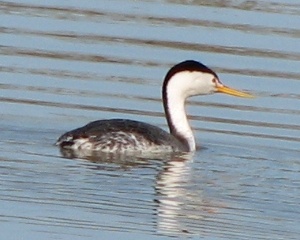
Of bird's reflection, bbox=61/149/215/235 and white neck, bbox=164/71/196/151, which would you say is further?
white neck, bbox=164/71/196/151

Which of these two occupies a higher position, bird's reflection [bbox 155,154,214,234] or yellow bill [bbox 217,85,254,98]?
yellow bill [bbox 217,85,254,98]

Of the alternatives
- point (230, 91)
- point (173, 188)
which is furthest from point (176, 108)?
point (173, 188)

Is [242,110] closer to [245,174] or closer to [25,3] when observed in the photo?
[245,174]

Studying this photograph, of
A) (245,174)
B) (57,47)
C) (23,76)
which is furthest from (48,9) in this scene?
(245,174)

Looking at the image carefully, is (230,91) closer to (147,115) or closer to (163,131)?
(147,115)

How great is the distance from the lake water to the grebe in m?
0.22

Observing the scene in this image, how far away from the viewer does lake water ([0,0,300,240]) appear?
12.3 m

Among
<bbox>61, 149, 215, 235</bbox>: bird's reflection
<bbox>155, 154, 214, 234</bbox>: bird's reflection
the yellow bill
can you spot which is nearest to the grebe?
the yellow bill

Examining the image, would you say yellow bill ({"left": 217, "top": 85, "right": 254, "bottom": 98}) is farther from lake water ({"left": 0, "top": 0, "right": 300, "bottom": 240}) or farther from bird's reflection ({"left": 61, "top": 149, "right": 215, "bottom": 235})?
bird's reflection ({"left": 61, "top": 149, "right": 215, "bottom": 235})

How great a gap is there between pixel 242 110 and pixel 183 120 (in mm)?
1150

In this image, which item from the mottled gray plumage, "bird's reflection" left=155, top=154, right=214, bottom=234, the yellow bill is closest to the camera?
"bird's reflection" left=155, top=154, right=214, bottom=234

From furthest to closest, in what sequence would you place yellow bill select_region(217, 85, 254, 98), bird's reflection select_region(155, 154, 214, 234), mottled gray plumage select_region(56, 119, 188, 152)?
yellow bill select_region(217, 85, 254, 98)
mottled gray plumage select_region(56, 119, 188, 152)
bird's reflection select_region(155, 154, 214, 234)

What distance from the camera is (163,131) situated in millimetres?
15422

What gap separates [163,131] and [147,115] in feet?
4.37
